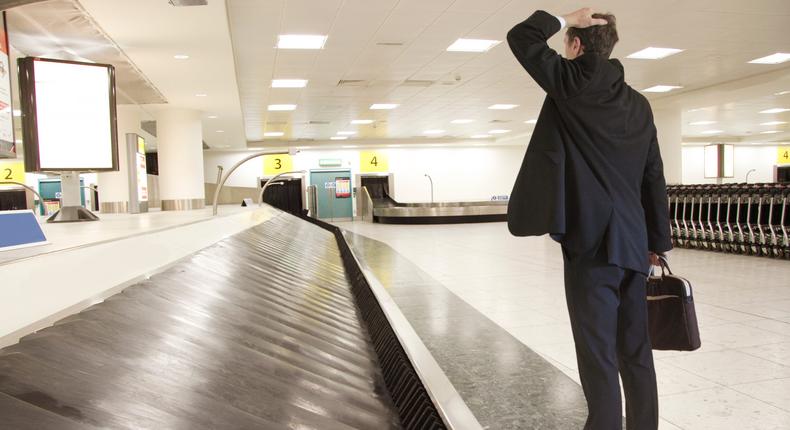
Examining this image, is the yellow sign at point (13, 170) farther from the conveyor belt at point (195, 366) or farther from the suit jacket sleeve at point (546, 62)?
the suit jacket sleeve at point (546, 62)

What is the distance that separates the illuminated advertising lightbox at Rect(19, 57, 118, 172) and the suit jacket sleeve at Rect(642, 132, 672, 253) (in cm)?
430

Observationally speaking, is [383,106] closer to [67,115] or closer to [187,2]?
[187,2]

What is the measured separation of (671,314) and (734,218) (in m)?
9.47

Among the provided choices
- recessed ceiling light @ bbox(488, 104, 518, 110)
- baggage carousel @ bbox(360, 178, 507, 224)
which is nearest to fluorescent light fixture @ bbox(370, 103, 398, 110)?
recessed ceiling light @ bbox(488, 104, 518, 110)

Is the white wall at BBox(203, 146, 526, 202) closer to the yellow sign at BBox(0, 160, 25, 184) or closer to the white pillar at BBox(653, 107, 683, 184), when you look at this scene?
the yellow sign at BBox(0, 160, 25, 184)

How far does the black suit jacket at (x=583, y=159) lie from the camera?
179cm

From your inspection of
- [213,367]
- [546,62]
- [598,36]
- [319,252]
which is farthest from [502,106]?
[213,367]

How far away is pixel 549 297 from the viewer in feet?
17.6

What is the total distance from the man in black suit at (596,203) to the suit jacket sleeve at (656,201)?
0.06m

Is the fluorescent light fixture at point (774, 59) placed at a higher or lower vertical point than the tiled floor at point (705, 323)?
higher

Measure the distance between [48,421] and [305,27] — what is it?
821 cm

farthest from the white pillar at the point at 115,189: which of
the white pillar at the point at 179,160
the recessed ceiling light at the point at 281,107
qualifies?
the recessed ceiling light at the point at 281,107

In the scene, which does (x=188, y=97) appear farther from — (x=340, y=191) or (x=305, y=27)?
(x=340, y=191)

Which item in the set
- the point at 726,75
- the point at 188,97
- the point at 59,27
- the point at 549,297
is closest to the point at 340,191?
the point at 188,97
